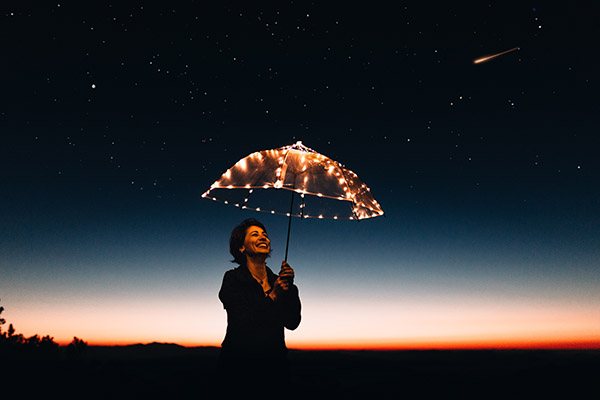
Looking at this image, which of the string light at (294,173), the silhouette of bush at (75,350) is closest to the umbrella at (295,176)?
the string light at (294,173)

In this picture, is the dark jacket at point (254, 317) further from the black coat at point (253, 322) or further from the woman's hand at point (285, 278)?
the woman's hand at point (285, 278)

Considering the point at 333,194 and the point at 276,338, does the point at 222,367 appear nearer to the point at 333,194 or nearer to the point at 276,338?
the point at 276,338

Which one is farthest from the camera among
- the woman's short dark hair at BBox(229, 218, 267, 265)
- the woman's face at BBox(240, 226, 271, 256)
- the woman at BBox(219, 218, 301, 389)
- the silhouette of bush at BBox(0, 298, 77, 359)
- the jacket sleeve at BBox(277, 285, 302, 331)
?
the silhouette of bush at BBox(0, 298, 77, 359)

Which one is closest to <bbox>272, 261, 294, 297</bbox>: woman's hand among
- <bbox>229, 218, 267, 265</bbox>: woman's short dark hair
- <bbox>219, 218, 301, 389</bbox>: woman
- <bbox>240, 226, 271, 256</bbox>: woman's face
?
<bbox>219, 218, 301, 389</bbox>: woman

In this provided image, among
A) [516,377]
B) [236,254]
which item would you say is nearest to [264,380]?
[236,254]

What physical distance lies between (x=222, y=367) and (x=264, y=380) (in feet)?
1.36

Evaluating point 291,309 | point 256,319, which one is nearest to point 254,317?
point 256,319

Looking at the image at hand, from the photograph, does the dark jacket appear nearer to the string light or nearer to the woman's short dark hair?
the woman's short dark hair

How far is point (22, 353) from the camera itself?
1044 centimetres

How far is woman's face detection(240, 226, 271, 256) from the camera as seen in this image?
14.1ft

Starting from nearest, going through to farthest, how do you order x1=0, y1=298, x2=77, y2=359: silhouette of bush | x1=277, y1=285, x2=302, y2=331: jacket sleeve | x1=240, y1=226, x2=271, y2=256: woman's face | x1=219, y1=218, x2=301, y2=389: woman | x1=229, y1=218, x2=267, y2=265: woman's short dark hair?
x1=219, y1=218, x2=301, y2=389: woman < x1=277, y1=285, x2=302, y2=331: jacket sleeve < x1=240, y1=226, x2=271, y2=256: woman's face < x1=229, y1=218, x2=267, y2=265: woman's short dark hair < x1=0, y1=298, x2=77, y2=359: silhouette of bush

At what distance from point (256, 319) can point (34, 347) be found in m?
10.3

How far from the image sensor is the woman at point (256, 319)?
374 cm

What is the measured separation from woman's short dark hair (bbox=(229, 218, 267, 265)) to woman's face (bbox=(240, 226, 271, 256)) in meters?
0.06
